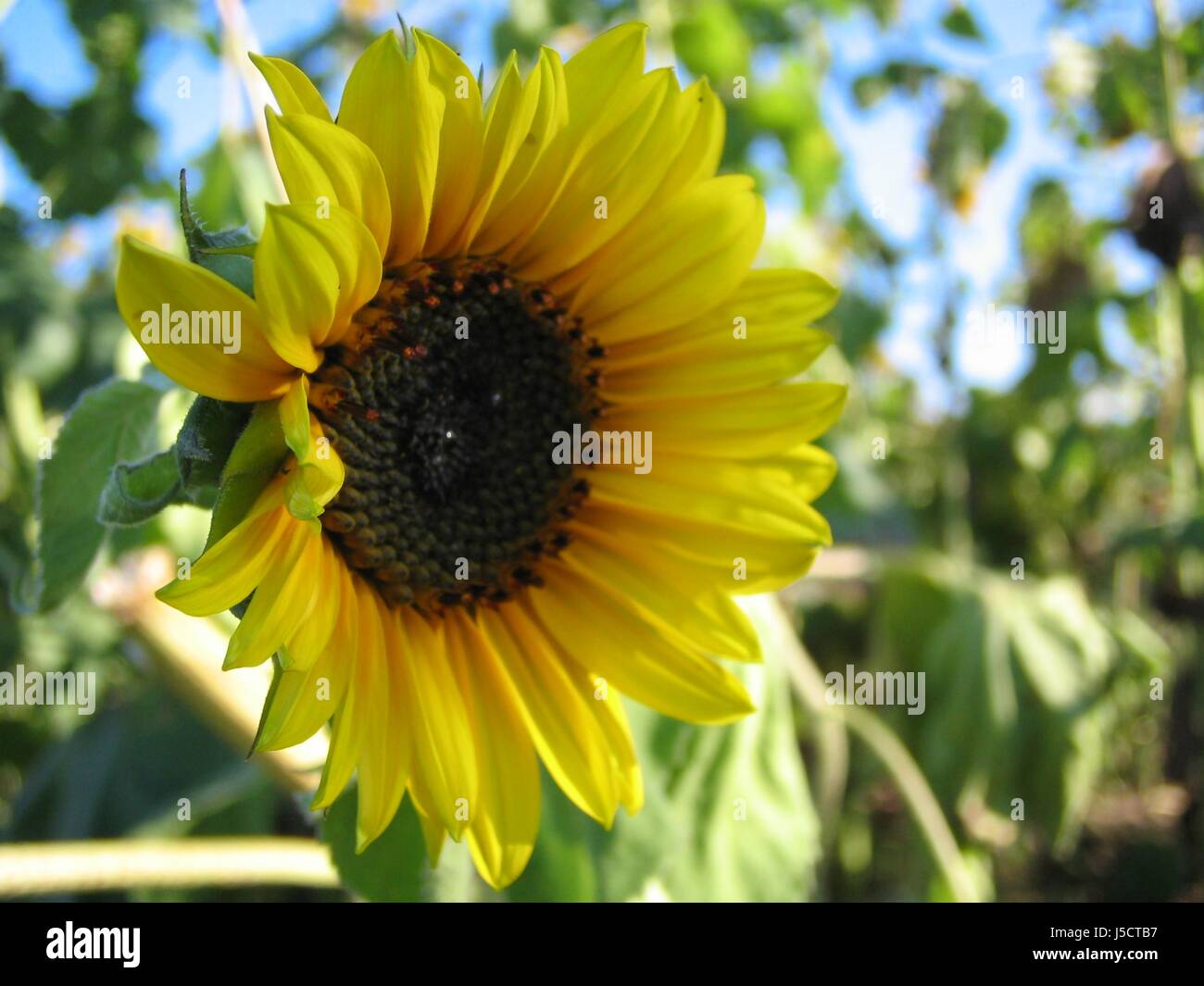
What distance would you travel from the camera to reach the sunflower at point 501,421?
784 millimetres

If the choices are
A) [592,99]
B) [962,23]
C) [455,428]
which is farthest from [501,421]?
[962,23]

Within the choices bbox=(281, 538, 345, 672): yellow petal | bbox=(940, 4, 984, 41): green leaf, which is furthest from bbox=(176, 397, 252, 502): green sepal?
bbox=(940, 4, 984, 41): green leaf

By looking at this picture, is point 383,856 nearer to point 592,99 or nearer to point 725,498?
point 725,498

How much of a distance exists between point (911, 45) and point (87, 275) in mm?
2274

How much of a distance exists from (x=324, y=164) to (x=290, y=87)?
61 millimetres

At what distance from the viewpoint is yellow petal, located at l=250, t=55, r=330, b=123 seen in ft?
2.50

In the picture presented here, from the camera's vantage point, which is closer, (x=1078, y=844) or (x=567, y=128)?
(x=567, y=128)

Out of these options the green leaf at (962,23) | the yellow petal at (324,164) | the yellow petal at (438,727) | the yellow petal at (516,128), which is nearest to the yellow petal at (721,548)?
the yellow petal at (438,727)

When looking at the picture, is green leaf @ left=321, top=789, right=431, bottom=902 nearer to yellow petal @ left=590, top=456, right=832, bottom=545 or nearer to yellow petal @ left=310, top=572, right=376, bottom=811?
yellow petal @ left=310, top=572, right=376, bottom=811

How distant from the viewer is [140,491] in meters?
0.85

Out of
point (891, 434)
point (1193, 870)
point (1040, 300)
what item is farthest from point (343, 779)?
point (1040, 300)
